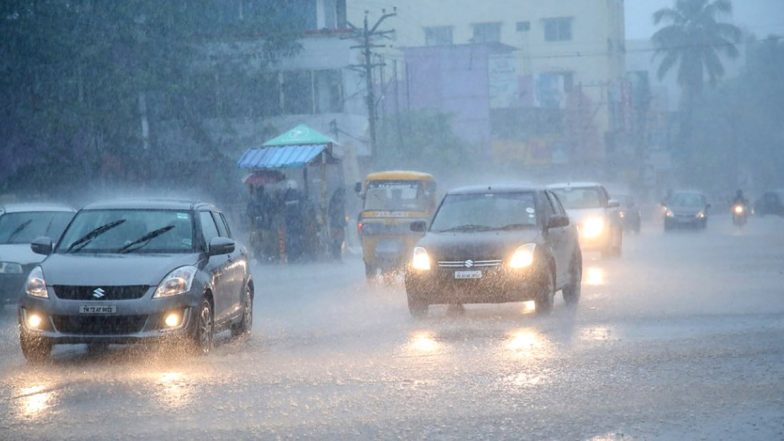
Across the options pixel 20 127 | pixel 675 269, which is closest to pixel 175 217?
pixel 675 269

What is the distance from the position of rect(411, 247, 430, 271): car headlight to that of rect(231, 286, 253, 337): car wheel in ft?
7.49

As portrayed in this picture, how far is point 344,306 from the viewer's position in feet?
62.2

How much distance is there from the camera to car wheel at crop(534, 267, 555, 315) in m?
16.0

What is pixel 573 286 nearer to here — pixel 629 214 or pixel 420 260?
pixel 420 260

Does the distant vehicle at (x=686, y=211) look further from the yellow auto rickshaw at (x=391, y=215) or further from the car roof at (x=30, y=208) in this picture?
the car roof at (x=30, y=208)

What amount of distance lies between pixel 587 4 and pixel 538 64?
18.9 ft

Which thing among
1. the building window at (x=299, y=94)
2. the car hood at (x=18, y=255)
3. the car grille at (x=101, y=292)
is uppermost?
the building window at (x=299, y=94)

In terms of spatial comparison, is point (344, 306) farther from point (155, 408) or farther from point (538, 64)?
point (538, 64)

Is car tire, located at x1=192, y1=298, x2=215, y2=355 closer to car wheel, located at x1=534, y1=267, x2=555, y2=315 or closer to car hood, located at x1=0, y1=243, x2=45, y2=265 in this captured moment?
car wheel, located at x1=534, y1=267, x2=555, y2=315

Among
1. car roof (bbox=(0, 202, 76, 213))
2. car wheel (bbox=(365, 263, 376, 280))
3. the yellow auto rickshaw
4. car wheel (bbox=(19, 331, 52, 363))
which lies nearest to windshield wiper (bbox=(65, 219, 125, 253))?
car wheel (bbox=(19, 331, 52, 363))

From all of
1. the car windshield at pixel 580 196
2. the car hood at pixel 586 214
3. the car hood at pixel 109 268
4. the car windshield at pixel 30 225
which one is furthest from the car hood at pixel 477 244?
the car windshield at pixel 580 196

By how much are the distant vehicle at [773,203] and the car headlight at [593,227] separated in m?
40.6

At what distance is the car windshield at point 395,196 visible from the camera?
2569 centimetres

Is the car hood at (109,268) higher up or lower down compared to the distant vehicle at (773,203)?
higher up
